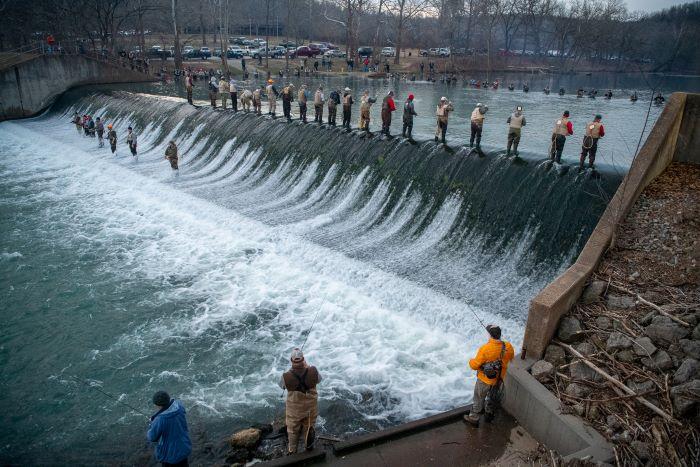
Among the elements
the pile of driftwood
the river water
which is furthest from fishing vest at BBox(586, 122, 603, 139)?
the pile of driftwood

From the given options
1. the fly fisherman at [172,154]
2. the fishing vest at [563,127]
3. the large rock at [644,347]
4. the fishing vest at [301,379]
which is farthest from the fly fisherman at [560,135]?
the fly fisherman at [172,154]

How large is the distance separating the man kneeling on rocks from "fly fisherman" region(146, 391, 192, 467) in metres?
1.30

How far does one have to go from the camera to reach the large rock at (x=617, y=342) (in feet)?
23.6

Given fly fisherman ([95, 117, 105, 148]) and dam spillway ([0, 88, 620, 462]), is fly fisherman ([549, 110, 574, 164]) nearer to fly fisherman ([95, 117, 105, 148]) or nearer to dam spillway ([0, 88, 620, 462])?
dam spillway ([0, 88, 620, 462])

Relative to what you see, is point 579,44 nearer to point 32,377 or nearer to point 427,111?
point 427,111

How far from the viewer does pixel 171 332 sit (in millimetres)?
10680

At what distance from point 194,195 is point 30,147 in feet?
47.8

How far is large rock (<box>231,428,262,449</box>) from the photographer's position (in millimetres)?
7492

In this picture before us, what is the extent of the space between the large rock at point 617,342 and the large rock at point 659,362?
0.33 meters

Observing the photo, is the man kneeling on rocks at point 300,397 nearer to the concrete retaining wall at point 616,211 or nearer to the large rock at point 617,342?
the concrete retaining wall at point 616,211

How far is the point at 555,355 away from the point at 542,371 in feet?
1.45

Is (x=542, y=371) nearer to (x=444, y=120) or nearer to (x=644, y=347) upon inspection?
(x=644, y=347)

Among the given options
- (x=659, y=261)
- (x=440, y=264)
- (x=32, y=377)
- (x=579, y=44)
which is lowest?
(x=32, y=377)

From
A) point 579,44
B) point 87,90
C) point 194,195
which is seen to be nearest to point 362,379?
point 194,195
